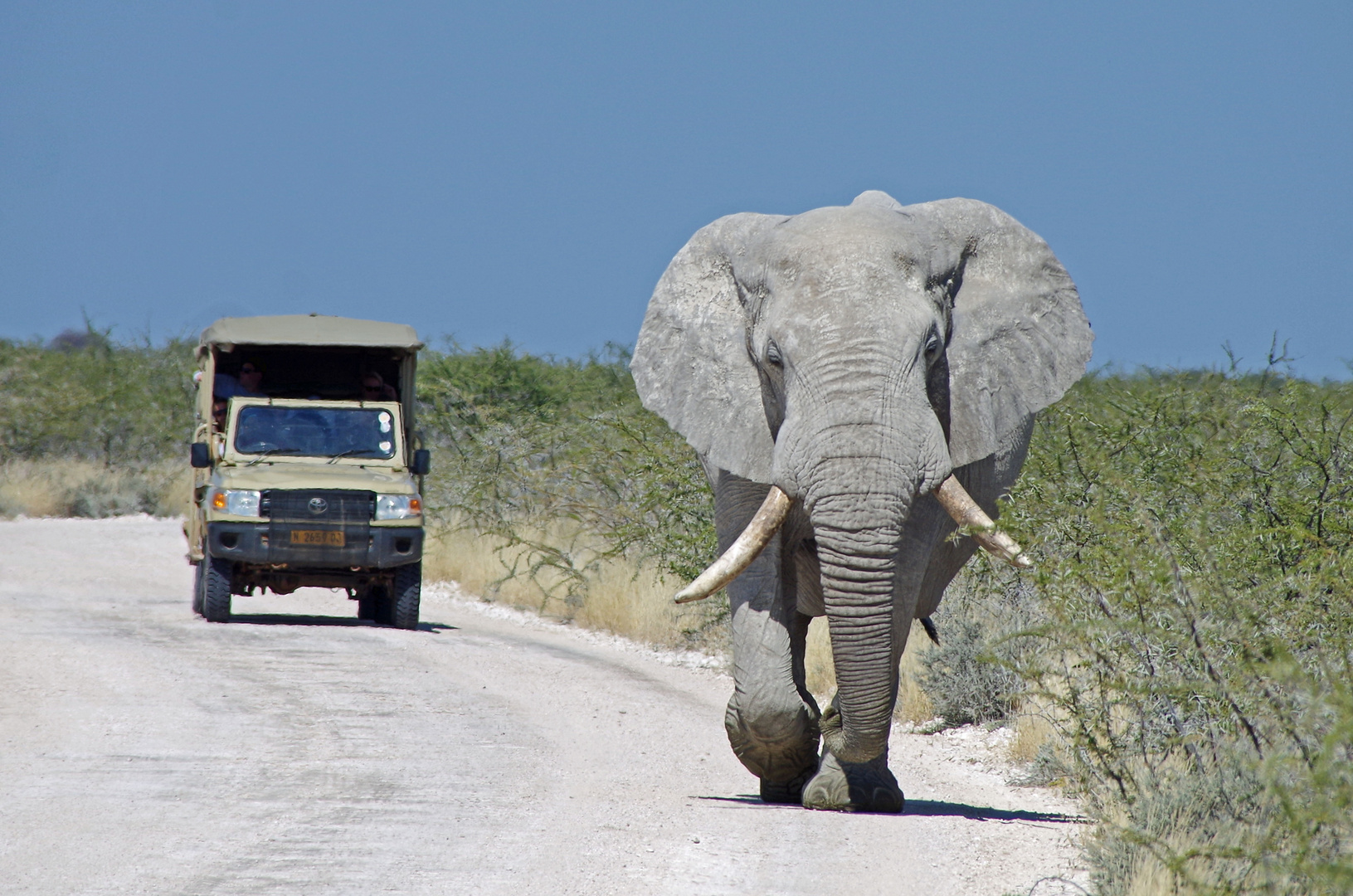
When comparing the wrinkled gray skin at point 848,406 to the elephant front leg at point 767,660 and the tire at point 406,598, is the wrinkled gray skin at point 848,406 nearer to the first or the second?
the elephant front leg at point 767,660

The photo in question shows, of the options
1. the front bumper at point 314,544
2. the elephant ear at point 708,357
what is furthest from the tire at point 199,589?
the elephant ear at point 708,357

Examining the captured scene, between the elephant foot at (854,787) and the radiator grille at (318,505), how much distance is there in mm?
8971

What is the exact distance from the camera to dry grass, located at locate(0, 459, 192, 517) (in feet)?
98.1

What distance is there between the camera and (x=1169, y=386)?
765 inches

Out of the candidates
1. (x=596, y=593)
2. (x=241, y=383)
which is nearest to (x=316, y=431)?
(x=241, y=383)

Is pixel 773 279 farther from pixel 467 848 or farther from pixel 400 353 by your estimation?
pixel 400 353

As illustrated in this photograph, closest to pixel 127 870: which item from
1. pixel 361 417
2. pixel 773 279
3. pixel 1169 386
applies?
pixel 773 279

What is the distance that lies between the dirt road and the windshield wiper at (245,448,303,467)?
1.83m

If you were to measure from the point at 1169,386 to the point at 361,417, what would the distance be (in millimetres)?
8761

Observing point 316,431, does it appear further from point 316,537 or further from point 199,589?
point 199,589

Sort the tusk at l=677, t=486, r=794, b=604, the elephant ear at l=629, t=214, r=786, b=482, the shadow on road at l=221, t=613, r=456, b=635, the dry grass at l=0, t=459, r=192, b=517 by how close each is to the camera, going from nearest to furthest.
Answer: the tusk at l=677, t=486, r=794, b=604 < the elephant ear at l=629, t=214, r=786, b=482 < the shadow on road at l=221, t=613, r=456, b=635 < the dry grass at l=0, t=459, r=192, b=517

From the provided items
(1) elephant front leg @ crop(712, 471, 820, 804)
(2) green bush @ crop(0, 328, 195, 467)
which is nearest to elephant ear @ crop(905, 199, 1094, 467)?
(1) elephant front leg @ crop(712, 471, 820, 804)

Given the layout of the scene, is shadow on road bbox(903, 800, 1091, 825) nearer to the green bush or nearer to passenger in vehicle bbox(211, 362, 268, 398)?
passenger in vehicle bbox(211, 362, 268, 398)

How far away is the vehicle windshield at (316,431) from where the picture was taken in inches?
675
